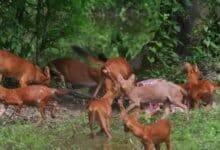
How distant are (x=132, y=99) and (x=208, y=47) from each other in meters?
3.87

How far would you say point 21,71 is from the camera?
414 inches

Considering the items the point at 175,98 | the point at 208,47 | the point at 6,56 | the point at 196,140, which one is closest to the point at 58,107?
the point at 6,56

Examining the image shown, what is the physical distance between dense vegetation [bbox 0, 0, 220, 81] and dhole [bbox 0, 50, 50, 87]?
3.16 feet

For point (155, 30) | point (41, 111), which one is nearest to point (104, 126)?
point (41, 111)

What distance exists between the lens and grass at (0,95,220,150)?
332 inches

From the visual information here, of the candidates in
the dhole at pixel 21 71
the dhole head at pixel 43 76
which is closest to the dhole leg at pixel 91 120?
the dhole at pixel 21 71

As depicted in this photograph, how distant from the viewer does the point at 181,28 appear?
13.1 metres

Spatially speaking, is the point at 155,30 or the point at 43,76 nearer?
the point at 43,76

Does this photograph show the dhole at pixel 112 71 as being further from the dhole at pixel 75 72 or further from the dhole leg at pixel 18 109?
the dhole leg at pixel 18 109

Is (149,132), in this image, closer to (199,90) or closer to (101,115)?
(101,115)

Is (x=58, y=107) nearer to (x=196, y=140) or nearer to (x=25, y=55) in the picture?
(x=25, y=55)

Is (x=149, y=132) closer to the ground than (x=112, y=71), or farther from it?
closer to the ground

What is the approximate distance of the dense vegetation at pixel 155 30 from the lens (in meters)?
11.6

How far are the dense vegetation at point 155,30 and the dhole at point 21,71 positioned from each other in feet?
3.16
